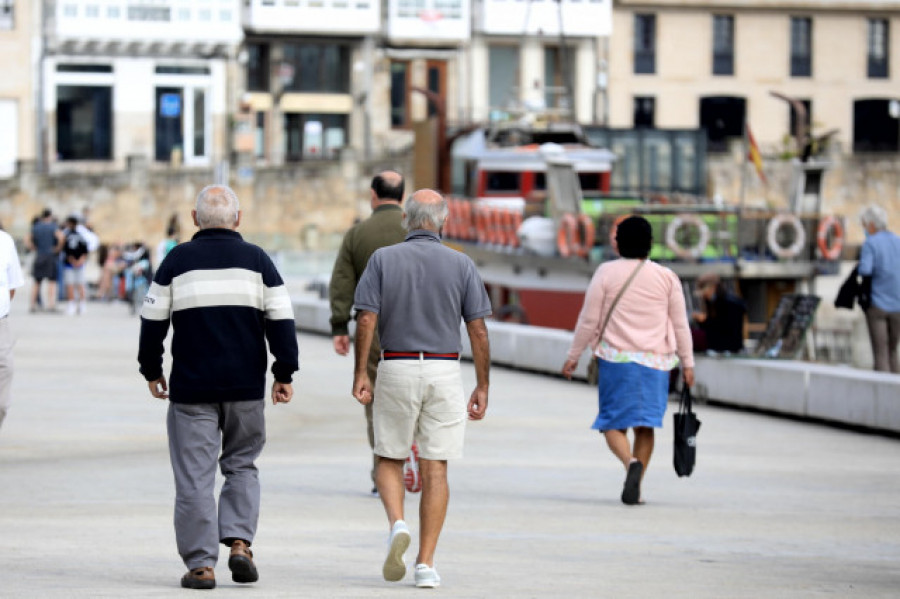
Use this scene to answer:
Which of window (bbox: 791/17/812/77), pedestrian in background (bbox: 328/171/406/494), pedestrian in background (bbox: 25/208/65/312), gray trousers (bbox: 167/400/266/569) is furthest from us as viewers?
window (bbox: 791/17/812/77)

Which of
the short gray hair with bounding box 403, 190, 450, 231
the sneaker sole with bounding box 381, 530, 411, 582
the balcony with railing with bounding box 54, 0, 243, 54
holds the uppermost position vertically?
the balcony with railing with bounding box 54, 0, 243, 54

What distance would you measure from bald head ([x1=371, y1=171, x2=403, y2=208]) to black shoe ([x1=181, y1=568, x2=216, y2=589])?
3.94 m

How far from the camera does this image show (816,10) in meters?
78.6

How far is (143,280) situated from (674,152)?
42.2 feet

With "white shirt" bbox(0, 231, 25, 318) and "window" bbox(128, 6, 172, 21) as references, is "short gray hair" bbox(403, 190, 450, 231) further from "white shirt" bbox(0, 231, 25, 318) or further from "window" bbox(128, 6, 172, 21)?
"window" bbox(128, 6, 172, 21)

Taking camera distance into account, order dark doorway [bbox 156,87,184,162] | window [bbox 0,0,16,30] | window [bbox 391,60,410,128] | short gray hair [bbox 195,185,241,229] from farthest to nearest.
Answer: window [bbox 391,60,410,128]
dark doorway [bbox 156,87,184,162]
window [bbox 0,0,16,30]
short gray hair [bbox 195,185,241,229]

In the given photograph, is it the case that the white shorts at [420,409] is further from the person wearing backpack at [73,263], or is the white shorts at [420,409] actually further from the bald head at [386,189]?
the person wearing backpack at [73,263]

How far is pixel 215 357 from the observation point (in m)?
9.30

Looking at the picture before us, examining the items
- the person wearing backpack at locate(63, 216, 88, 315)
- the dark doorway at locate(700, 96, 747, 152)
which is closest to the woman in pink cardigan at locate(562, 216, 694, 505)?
the person wearing backpack at locate(63, 216, 88, 315)

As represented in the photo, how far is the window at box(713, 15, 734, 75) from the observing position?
253 feet

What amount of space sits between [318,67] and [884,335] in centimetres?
5458

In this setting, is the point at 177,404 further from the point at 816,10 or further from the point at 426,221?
the point at 816,10

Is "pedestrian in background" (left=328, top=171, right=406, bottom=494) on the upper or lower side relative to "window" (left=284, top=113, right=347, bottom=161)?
lower

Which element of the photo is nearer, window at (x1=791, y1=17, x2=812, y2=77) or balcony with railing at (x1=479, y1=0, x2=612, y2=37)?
balcony with railing at (x1=479, y1=0, x2=612, y2=37)
